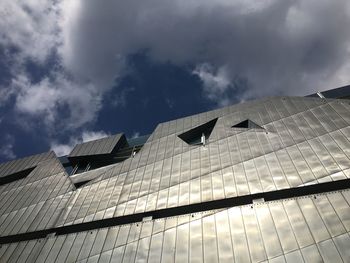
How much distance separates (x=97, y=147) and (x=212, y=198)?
58.7ft

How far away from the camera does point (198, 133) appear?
2567 centimetres

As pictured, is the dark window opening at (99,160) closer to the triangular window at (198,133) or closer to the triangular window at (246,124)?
the triangular window at (198,133)

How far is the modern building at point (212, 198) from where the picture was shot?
12.6 meters

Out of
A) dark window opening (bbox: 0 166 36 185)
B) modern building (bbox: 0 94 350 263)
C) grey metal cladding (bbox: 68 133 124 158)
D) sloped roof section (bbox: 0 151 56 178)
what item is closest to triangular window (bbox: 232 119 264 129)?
modern building (bbox: 0 94 350 263)

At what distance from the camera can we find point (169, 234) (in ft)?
47.3

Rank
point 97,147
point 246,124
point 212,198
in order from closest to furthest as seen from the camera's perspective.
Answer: point 212,198, point 246,124, point 97,147

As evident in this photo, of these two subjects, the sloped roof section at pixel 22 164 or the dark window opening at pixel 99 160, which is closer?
the sloped roof section at pixel 22 164

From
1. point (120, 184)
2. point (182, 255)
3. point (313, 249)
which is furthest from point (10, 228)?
point (313, 249)

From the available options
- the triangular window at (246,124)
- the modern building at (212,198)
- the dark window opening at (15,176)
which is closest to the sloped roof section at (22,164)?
the dark window opening at (15,176)

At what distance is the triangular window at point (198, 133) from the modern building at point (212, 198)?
9 cm

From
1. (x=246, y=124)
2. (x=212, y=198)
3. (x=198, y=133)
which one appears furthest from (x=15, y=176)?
(x=246, y=124)

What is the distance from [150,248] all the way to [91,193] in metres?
8.03

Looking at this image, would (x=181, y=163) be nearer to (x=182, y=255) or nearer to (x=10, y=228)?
(x=182, y=255)

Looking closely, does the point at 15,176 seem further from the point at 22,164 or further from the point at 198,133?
the point at 198,133
